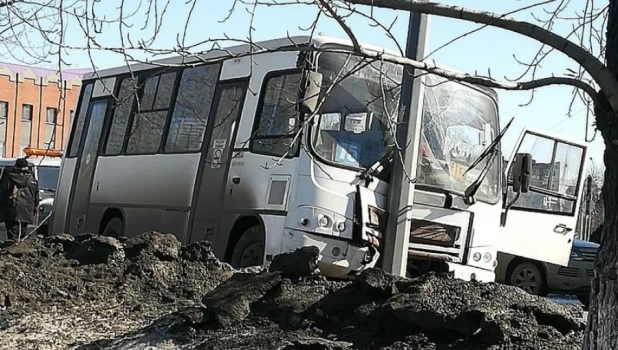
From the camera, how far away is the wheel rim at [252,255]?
11289mm

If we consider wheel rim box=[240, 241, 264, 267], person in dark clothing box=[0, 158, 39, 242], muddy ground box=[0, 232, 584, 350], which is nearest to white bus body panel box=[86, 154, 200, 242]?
wheel rim box=[240, 241, 264, 267]

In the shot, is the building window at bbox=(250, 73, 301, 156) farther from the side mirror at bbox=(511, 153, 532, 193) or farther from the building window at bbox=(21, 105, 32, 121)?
the building window at bbox=(21, 105, 32, 121)

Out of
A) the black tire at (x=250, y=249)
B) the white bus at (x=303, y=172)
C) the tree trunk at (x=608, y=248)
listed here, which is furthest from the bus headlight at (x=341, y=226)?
the tree trunk at (x=608, y=248)

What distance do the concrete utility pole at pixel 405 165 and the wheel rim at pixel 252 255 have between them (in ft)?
5.28

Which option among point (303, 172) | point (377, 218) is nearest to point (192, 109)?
point (303, 172)

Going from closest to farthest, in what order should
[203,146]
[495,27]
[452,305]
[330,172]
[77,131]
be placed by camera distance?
[495,27], [452,305], [330,172], [203,146], [77,131]

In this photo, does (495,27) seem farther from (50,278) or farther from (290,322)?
(50,278)

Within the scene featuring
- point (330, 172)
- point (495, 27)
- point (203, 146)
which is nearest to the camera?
point (495, 27)

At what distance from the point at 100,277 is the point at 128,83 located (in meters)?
5.98

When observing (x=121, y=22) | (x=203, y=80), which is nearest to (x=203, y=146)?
(x=203, y=80)

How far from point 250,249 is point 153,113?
344cm

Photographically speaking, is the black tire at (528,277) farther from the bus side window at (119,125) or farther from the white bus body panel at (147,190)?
the bus side window at (119,125)

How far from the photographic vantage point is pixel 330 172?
1064 cm

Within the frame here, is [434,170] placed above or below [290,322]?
above
